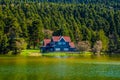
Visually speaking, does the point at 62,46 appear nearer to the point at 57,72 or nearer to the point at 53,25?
the point at 53,25

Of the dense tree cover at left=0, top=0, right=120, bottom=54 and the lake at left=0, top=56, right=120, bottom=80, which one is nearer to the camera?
the lake at left=0, top=56, right=120, bottom=80

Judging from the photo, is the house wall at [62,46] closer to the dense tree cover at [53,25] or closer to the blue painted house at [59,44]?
the blue painted house at [59,44]

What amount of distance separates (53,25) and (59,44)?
18.0m

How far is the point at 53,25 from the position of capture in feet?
470

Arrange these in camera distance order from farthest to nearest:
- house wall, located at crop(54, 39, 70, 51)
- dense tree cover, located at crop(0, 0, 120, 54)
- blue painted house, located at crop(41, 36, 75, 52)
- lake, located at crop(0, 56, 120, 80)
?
house wall, located at crop(54, 39, 70, 51) < blue painted house, located at crop(41, 36, 75, 52) < dense tree cover, located at crop(0, 0, 120, 54) < lake, located at crop(0, 56, 120, 80)

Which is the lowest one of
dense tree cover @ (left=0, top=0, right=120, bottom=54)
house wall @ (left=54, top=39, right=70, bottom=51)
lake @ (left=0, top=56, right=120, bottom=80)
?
lake @ (left=0, top=56, right=120, bottom=80)

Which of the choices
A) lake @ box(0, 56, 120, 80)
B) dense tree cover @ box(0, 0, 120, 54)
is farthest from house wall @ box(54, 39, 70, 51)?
→ lake @ box(0, 56, 120, 80)

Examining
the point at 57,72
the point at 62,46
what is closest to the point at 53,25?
the point at 62,46

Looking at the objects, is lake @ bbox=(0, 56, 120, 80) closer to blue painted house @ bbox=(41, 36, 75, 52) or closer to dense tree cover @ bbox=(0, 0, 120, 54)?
dense tree cover @ bbox=(0, 0, 120, 54)

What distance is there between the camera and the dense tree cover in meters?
109

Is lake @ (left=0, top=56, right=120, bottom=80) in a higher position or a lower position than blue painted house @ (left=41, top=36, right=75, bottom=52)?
lower

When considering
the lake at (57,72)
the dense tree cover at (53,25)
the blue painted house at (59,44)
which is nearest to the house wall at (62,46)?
the blue painted house at (59,44)

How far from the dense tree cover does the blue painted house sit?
355cm

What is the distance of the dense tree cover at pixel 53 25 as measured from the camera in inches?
4294
